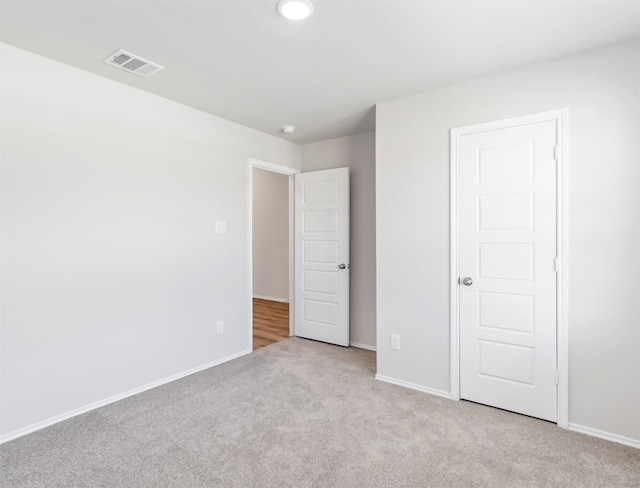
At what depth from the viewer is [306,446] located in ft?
7.16

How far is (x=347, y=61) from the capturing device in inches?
96.7

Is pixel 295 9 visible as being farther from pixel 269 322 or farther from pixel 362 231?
pixel 269 322

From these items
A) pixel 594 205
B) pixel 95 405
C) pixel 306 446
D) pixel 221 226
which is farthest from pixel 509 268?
pixel 95 405

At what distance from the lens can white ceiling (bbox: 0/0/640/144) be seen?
74.6 inches

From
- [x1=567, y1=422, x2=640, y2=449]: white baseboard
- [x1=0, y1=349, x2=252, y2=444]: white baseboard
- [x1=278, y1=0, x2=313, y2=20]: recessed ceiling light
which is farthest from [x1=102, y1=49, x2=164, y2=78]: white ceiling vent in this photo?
[x1=567, y1=422, x2=640, y2=449]: white baseboard

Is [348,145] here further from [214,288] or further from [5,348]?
[5,348]

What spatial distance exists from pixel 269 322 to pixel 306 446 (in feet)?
10.5

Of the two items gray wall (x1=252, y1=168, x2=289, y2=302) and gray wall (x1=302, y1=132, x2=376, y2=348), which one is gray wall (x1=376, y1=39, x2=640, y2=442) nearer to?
gray wall (x1=302, y1=132, x2=376, y2=348)

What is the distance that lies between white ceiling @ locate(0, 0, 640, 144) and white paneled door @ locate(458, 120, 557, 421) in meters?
0.58

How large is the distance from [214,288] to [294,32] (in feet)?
7.85

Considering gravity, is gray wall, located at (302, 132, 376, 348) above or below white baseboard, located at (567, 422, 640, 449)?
above

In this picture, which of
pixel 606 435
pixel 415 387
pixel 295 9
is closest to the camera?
pixel 295 9

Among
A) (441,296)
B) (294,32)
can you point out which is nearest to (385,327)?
(441,296)

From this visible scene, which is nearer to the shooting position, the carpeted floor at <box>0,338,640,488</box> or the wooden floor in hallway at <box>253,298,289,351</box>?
the carpeted floor at <box>0,338,640,488</box>
